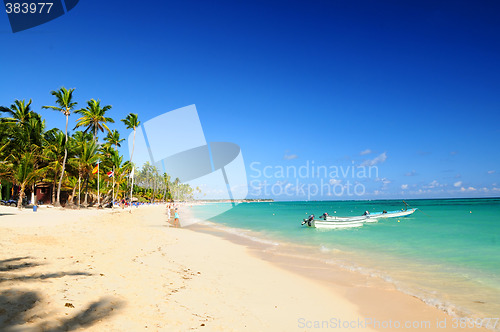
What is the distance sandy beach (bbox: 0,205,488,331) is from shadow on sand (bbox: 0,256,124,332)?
1cm

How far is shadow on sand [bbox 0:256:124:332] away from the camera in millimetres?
3658

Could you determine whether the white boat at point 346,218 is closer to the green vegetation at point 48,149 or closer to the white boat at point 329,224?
the white boat at point 329,224

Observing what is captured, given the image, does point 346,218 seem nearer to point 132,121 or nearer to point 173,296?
point 173,296

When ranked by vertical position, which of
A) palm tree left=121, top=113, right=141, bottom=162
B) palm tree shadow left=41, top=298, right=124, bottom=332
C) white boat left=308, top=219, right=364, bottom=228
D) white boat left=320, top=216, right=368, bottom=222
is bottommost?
white boat left=308, top=219, right=364, bottom=228

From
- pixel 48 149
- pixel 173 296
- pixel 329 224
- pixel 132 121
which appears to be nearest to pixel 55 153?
pixel 48 149

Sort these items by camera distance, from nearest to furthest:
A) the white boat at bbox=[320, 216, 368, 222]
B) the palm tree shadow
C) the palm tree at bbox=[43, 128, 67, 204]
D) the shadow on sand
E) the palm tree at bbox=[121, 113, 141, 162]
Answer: the shadow on sand
the palm tree shadow
the white boat at bbox=[320, 216, 368, 222]
the palm tree at bbox=[43, 128, 67, 204]
the palm tree at bbox=[121, 113, 141, 162]

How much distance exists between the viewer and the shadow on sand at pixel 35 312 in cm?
366

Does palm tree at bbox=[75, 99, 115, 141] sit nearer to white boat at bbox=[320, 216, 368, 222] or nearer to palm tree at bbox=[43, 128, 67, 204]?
palm tree at bbox=[43, 128, 67, 204]

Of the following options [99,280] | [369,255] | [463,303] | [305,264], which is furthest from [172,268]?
[369,255]

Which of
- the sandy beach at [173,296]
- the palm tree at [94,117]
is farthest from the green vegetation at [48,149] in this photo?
the sandy beach at [173,296]

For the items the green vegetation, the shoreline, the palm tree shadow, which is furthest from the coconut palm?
the palm tree shadow

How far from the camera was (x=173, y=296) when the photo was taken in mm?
5887

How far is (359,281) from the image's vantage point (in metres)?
9.23

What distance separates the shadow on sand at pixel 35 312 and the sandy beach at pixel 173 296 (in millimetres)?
12
